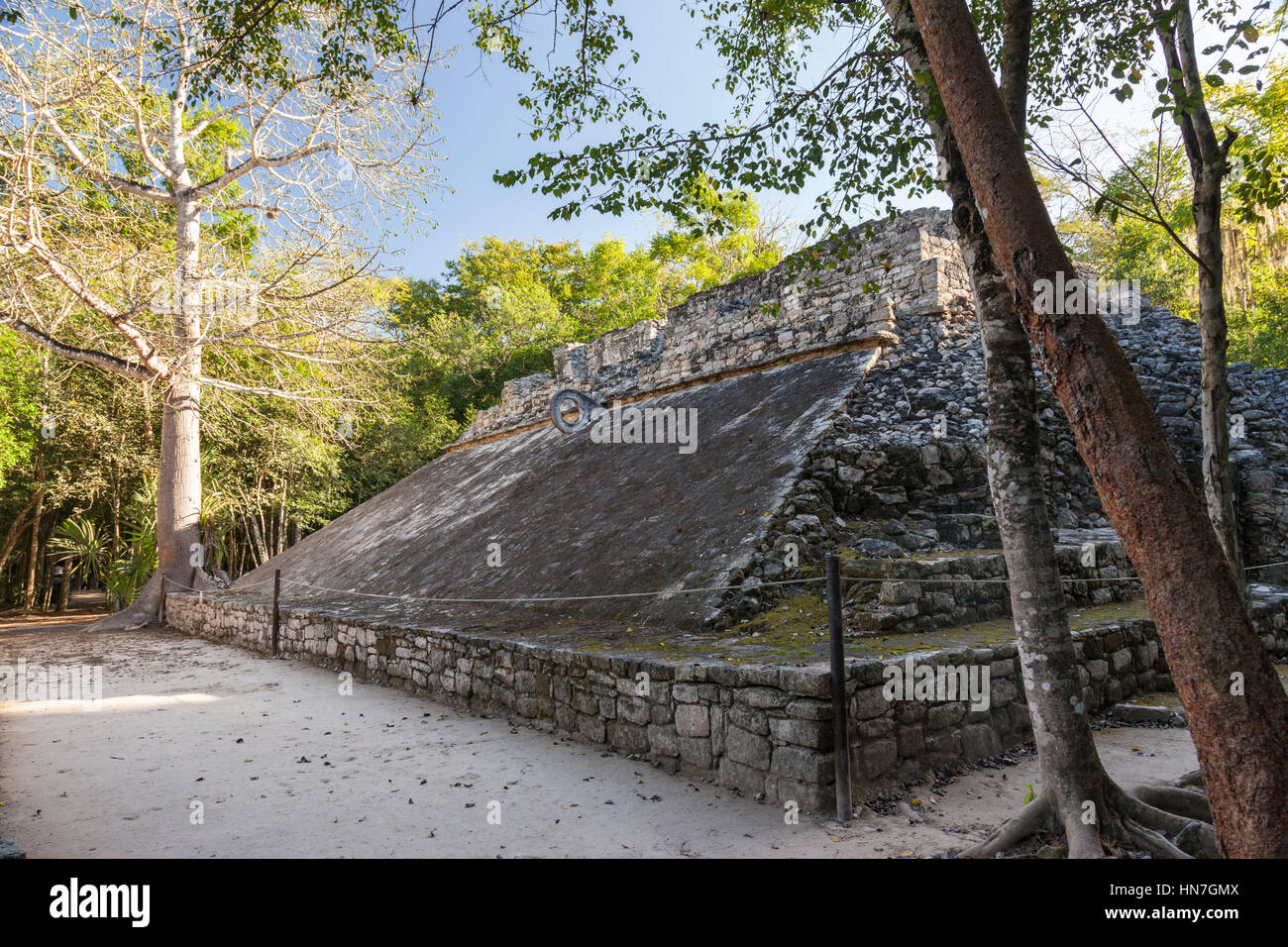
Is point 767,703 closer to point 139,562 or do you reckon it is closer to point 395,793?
point 395,793

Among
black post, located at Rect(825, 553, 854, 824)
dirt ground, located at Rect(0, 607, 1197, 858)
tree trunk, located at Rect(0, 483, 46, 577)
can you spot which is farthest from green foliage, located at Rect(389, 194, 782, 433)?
black post, located at Rect(825, 553, 854, 824)

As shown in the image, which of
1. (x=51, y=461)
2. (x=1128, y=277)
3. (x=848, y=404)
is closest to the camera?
(x=848, y=404)

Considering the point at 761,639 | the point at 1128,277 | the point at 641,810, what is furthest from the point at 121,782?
the point at 1128,277

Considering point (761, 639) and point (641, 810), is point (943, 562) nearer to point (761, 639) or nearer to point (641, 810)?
point (761, 639)

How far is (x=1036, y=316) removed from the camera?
2721 millimetres

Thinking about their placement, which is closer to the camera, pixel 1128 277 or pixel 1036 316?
pixel 1036 316

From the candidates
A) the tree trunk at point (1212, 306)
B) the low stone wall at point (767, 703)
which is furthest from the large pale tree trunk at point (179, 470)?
the tree trunk at point (1212, 306)

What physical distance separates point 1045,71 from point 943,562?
13.3 ft

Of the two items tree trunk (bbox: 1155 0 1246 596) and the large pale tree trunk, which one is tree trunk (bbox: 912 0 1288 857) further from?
the large pale tree trunk

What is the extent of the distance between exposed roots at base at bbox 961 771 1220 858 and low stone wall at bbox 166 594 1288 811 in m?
0.80

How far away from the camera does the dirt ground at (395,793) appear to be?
3.51 m

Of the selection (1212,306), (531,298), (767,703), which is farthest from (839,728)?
(531,298)

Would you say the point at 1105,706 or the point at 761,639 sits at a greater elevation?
the point at 761,639

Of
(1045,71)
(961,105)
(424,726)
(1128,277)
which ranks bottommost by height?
(424,726)
